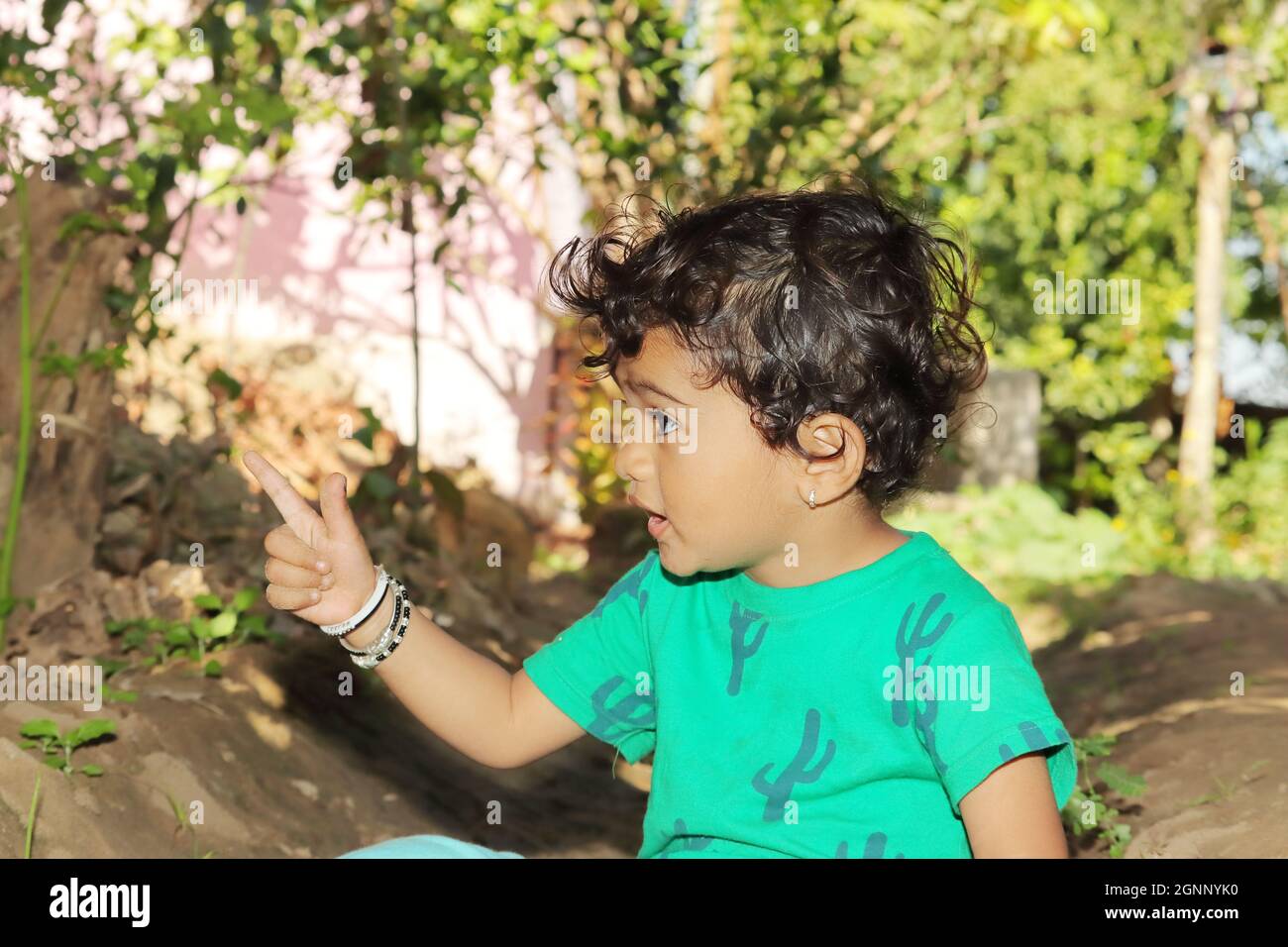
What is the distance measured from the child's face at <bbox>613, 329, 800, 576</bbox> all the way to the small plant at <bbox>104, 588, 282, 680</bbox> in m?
2.07

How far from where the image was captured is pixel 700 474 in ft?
5.88

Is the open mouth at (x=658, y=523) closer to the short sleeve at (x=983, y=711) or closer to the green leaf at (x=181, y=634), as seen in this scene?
the short sleeve at (x=983, y=711)

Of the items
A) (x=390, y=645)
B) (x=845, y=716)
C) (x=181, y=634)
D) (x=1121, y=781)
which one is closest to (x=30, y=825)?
(x=390, y=645)

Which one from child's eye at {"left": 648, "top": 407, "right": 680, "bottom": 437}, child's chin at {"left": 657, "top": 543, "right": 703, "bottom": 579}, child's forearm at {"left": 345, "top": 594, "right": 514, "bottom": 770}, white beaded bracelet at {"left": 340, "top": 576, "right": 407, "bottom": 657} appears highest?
child's eye at {"left": 648, "top": 407, "right": 680, "bottom": 437}

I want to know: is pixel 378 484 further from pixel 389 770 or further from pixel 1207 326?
pixel 1207 326

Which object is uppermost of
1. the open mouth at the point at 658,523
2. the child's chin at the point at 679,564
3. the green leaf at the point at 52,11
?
the green leaf at the point at 52,11

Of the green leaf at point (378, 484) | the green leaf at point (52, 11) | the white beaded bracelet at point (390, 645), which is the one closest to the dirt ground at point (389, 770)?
the green leaf at point (378, 484)

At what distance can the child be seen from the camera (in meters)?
1.69

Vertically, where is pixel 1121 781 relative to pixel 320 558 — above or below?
below

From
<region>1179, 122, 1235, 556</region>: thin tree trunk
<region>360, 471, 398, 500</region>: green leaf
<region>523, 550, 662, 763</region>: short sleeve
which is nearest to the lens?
<region>523, 550, 662, 763</region>: short sleeve

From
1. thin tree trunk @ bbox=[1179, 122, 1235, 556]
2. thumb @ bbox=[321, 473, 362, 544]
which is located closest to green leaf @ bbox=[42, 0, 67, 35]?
thumb @ bbox=[321, 473, 362, 544]

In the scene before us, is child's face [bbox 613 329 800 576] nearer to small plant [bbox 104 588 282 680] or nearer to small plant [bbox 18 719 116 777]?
small plant [bbox 18 719 116 777]

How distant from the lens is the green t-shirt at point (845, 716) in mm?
1620

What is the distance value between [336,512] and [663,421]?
44 cm
